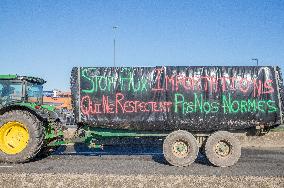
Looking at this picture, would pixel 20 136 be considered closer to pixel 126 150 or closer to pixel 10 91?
pixel 10 91

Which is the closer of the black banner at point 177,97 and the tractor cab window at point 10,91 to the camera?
the black banner at point 177,97

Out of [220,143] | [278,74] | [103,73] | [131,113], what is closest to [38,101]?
[103,73]

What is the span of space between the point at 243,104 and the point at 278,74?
61.1 inches

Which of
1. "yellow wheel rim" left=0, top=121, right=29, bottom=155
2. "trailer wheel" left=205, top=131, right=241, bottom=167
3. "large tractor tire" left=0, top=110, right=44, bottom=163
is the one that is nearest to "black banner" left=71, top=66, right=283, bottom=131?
"trailer wheel" left=205, top=131, right=241, bottom=167

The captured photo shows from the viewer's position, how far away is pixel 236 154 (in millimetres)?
9562

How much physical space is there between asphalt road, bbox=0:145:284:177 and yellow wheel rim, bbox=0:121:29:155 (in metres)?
0.58

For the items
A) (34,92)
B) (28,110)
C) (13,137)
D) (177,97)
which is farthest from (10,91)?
(177,97)

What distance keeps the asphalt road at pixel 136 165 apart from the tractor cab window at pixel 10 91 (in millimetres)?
2163

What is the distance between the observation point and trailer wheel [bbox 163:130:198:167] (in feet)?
31.0

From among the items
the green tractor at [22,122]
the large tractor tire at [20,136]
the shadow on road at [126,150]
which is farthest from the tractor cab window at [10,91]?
the shadow on road at [126,150]

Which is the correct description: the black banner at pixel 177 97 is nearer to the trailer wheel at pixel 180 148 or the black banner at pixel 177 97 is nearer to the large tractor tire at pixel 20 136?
the trailer wheel at pixel 180 148

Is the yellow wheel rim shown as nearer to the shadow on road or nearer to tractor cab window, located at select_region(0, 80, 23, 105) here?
tractor cab window, located at select_region(0, 80, 23, 105)

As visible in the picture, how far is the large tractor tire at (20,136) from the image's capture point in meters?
9.59

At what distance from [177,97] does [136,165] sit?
248 centimetres
